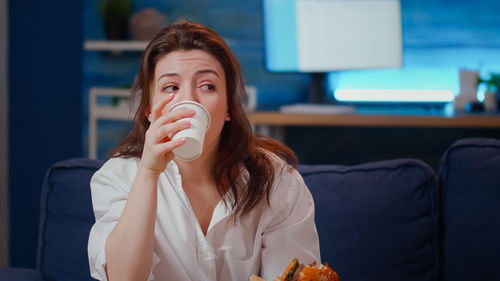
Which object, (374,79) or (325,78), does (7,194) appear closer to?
(325,78)

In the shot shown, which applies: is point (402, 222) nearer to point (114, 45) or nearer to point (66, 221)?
point (66, 221)

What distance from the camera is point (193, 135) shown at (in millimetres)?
1009

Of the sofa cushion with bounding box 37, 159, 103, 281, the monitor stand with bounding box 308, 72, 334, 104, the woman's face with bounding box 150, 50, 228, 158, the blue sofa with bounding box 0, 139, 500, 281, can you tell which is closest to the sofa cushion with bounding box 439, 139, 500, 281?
the blue sofa with bounding box 0, 139, 500, 281

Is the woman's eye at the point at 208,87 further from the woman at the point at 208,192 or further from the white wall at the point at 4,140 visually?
the white wall at the point at 4,140

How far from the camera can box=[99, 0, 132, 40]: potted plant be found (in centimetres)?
364

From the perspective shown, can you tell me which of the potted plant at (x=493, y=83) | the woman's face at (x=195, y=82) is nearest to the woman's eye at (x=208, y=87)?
the woman's face at (x=195, y=82)

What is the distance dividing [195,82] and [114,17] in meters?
2.53

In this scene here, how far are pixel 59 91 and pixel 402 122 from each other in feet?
5.77

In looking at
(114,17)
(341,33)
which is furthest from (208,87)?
(114,17)

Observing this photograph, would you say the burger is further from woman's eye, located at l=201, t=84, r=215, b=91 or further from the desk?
the desk

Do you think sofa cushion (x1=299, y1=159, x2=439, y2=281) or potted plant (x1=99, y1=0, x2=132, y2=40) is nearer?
sofa cushion (x1=299, y1=159, x2=439, y2=281)

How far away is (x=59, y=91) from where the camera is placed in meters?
3.27

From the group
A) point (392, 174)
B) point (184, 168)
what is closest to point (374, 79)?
point (392, 174)

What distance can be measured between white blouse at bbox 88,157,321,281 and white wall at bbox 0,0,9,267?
1.92 metres
